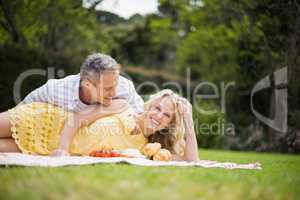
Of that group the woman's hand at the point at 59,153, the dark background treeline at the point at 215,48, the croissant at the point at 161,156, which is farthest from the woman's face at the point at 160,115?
the dark background treeline at the point at 215,48

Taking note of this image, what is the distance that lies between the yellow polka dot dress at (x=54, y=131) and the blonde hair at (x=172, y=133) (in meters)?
0.32

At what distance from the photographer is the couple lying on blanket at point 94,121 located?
18.5 ft

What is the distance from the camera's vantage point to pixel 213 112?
44.7ft

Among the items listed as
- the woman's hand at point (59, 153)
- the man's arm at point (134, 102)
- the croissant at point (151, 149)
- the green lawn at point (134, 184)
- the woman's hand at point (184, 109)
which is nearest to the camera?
the green lawn at point (134, 184)

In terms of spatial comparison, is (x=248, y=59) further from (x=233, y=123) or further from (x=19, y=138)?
(x=19, y=138)

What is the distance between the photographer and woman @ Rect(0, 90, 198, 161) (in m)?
5.62

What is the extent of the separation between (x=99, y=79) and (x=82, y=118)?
0.45 m

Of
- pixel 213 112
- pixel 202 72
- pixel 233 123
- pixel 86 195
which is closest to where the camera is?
pixel 86 195

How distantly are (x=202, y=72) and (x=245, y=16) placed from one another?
27.3 feet

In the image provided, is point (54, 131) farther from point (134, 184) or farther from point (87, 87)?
point (134, 184)

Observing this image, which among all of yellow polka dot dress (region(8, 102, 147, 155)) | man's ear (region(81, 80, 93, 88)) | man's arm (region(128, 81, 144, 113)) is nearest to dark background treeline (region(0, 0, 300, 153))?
man's arm (region(128, 81, 144, 113))

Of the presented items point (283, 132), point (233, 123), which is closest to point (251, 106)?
point (233, 123)

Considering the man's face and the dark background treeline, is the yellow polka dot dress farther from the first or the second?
the dark background treeline

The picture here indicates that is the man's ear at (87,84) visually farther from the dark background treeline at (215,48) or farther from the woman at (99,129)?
the dark background treeline at (215,48)
